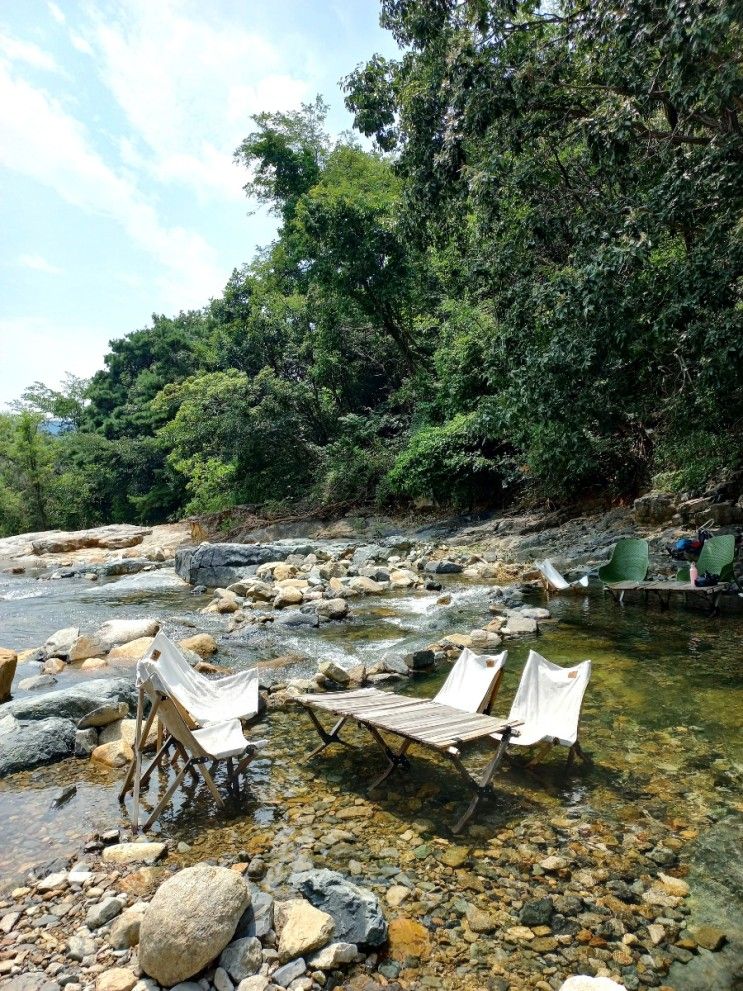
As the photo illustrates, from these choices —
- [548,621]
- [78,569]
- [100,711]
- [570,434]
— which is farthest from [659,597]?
[78,569]

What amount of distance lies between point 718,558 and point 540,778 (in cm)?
670

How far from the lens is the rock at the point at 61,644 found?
324 inches

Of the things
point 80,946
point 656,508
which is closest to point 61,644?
point 80,946

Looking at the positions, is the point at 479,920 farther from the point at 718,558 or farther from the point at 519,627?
the point at 718,558

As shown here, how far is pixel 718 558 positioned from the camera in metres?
9.52

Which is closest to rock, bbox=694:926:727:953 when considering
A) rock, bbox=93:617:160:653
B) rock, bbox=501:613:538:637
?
rock, bbox=501:613:538:637

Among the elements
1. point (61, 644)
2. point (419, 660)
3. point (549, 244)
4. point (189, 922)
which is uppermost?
point (549, 244)

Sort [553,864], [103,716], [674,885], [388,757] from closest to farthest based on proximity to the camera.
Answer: [674,885], [553,864], [388,757], [103,716]

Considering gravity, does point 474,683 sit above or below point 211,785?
above

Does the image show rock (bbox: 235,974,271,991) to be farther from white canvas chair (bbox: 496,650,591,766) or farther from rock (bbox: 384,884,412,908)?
white canvas chair (bbox: 496,650,591,766)

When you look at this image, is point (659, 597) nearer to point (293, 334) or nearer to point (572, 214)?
point (572, 214)

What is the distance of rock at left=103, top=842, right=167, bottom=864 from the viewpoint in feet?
11.7

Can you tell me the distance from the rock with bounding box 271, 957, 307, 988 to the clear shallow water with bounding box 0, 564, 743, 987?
1004mm

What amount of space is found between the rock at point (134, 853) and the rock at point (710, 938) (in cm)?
290
